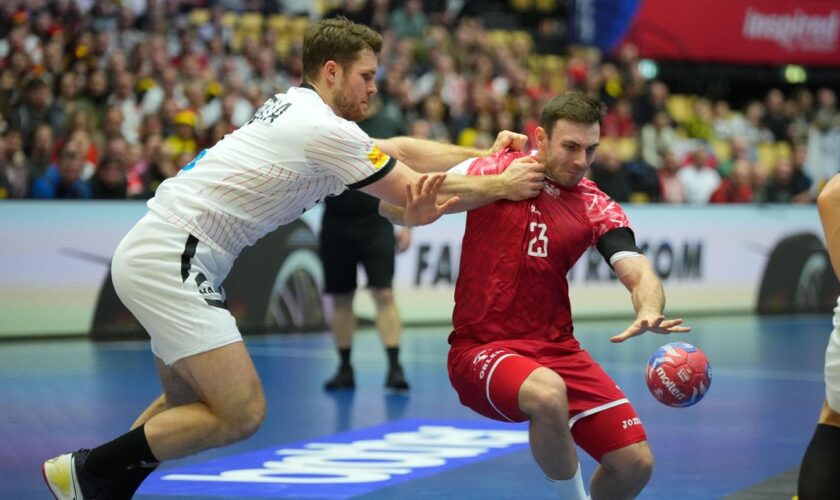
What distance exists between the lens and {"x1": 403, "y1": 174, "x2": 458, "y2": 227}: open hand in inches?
204

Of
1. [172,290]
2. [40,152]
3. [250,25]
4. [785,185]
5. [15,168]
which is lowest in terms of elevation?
[785,185]

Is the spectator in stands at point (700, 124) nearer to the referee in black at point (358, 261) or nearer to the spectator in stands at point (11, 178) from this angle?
the spectator in stands at point (11, 178)

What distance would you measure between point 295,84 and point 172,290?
1199 centimetres

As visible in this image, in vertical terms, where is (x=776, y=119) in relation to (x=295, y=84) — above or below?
below

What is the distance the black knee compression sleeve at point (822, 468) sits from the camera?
421 centimetres

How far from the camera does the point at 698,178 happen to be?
1888 cm

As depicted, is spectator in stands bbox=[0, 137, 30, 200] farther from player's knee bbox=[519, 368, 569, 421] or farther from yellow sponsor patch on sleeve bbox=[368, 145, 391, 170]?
player's knee bbox=[519, 368, 569, 421]

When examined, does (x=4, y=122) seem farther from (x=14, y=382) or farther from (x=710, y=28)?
(x=710, y=28)

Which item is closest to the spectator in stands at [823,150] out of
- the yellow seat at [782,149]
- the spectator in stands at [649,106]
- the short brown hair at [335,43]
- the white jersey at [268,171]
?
the yellow seat at [782,149]

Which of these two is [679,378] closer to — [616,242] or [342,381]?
[616,242]

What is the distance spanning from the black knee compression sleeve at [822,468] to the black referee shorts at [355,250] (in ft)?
19.7

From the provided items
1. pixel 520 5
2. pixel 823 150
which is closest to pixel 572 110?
pixel 823 150

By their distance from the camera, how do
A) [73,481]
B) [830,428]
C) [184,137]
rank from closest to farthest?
[830,428]
[73,481]
[184,137]

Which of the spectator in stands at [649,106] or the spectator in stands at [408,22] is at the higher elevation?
the spectator in stands at [408,22]
